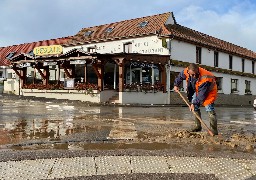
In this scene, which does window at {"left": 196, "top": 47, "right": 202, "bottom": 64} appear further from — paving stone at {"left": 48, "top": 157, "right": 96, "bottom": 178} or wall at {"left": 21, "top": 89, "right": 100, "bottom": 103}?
paving stone at {"left": 48, "top": 157, "right": 96, "bottom": 178}

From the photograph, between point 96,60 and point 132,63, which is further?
point 132,63

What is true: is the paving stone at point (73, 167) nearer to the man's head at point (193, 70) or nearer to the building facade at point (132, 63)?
the man's head at point (193, 70)

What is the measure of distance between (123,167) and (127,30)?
24.8 meters

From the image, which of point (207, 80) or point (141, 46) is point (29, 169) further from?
point (141, 46)

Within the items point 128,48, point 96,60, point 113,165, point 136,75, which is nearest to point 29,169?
point 113,165

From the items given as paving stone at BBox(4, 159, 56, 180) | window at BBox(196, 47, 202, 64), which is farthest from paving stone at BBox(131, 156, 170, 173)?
window at BBox(196, 47, 202, 64)

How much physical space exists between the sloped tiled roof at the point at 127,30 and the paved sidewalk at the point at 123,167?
21069 mm

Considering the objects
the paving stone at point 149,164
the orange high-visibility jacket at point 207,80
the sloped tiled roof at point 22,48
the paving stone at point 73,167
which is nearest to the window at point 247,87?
the sloped tiled roof at point 22,48

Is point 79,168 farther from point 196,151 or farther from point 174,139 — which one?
point 174,139

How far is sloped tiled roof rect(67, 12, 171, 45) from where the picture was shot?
86.1 ft

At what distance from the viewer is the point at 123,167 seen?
13.8 feet

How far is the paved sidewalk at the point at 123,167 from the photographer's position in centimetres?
389

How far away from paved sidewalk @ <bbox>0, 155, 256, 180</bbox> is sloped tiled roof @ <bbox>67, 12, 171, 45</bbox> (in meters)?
21.1

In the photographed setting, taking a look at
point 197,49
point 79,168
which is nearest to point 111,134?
point 79,168
